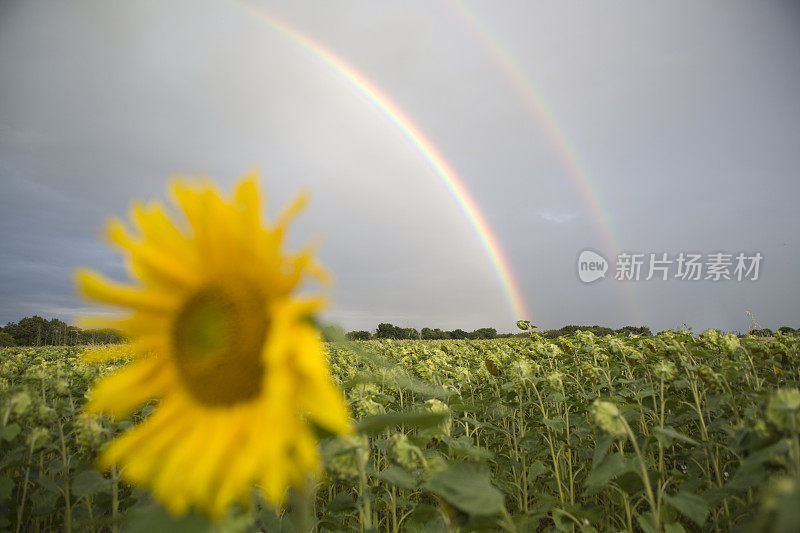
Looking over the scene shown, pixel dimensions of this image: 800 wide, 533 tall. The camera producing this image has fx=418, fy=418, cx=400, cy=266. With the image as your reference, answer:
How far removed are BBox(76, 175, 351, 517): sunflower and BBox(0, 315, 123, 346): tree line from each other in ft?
91.8

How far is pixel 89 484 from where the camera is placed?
188cm

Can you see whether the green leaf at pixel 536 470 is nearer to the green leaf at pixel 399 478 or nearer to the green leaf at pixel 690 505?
the green leaf at pixel 690 505

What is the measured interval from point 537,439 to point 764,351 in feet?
7.57

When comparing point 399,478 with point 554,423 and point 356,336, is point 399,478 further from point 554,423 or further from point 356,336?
point 554,423

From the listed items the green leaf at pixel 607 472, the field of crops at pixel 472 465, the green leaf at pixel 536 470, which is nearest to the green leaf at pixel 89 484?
the field of crops at pixel 472 465

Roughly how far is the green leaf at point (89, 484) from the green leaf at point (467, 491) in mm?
1654

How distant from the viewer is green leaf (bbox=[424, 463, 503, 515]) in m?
0.97

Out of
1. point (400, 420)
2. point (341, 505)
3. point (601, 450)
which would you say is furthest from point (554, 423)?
point (400, 420)

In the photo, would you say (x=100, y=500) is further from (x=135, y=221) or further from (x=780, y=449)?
→ (x=780, y=449)

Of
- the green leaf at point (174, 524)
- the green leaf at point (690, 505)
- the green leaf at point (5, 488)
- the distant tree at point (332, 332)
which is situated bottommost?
the green leaf at point (5, 488)

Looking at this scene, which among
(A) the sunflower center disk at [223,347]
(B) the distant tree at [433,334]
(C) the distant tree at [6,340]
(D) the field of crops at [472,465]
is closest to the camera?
(A) the sunflower center disk at [223,347]

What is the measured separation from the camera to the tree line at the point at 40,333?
23936mm

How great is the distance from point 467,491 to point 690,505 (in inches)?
51.9

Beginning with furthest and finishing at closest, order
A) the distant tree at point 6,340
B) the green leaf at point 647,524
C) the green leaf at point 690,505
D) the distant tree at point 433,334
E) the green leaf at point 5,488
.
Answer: the distant tree at point 433,334
the distant tree at point 6,340
the green leaf at point 5,488
the green leaf at point 647,524
the green leaf at point 690,505
